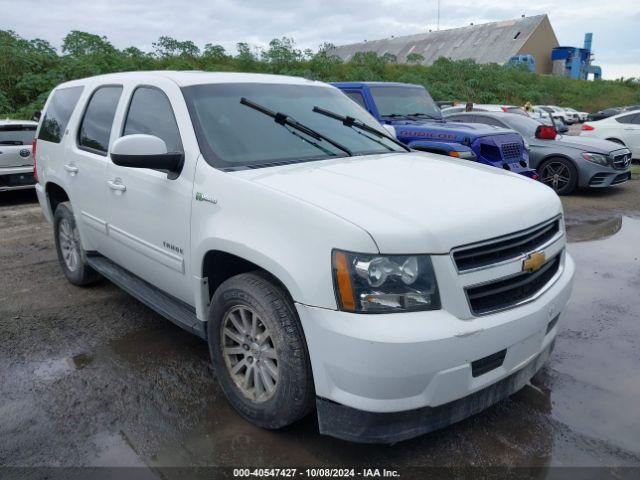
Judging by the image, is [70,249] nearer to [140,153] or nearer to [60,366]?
[60,366]

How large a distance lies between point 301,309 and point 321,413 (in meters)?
0.48

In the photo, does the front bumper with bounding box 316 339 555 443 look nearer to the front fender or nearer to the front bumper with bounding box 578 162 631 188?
the front fender

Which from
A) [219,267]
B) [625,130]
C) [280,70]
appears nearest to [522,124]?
[625,130]

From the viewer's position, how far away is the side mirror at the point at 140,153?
2.88 metres

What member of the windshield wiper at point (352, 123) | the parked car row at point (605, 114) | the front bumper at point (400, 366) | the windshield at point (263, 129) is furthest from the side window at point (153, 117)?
the parked car row at point (605, 114)

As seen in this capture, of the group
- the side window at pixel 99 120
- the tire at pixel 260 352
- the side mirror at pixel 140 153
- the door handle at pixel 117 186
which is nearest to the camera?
the tire at pixel 260 352

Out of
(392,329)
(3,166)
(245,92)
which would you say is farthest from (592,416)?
(3,166)

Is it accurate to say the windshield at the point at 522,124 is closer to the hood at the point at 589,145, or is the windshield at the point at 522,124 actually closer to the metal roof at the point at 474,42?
the hood at the point at 589,145

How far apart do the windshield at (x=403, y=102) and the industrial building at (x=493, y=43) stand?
5521 centimetres

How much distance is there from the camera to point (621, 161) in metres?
9.80

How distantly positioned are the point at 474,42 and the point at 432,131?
6604 centimetres

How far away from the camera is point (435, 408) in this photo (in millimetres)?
2285

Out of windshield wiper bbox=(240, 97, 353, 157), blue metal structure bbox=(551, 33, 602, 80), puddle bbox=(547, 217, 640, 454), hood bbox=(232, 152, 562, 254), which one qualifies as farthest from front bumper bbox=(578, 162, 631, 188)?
blue metal structure bbox=(551, 33, 602, 80)

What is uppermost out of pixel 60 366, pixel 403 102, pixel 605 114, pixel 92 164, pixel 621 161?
pixel 403 102
